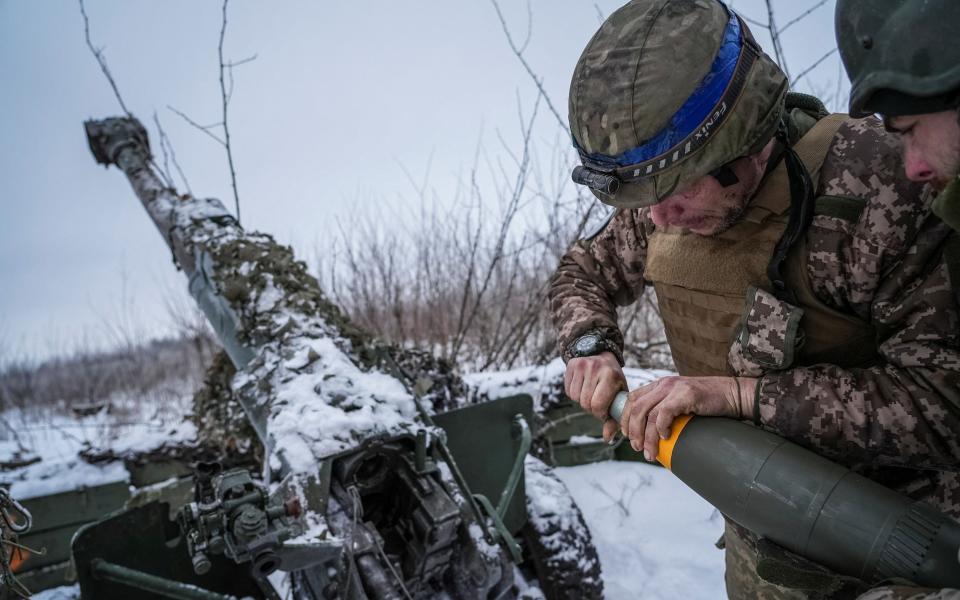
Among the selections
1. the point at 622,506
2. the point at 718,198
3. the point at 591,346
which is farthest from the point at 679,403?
the point at 622,506

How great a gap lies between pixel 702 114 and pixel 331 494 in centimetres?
188

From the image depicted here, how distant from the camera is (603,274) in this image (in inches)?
77.0

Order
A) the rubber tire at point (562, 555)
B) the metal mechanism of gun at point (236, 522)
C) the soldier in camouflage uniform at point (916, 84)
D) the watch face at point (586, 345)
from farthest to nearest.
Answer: the rubber tire at point (562, 555), the metal mechanism of gun at point (236, 522), the watch face at point (586, 345), the soldier in camouflage uniform at point (916, 84)

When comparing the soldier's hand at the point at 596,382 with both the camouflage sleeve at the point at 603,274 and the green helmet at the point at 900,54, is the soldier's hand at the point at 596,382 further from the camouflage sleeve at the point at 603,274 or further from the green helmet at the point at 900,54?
the green helmet at the point at 900,54

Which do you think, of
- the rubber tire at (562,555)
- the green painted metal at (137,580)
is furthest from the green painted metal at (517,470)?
the green painted metal at (137,580)

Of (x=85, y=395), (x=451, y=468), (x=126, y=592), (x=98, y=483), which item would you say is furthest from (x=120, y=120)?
(x=85, y=395)

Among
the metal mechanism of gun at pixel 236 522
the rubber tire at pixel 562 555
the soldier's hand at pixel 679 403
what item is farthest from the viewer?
the rubber tire at pixel 562 555

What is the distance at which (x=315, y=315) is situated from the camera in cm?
318

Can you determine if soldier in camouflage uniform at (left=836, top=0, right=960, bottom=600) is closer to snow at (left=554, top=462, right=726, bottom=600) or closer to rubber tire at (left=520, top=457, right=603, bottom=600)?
rubber tire at (left=520, top=457, right=603, bottom=600)

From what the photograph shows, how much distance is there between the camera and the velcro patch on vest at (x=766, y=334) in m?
1.27

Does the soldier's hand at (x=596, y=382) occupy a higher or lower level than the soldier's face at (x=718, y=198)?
lower

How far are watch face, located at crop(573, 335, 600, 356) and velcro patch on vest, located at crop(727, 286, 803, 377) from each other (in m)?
0.40

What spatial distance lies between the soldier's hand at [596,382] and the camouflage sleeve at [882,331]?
36cm

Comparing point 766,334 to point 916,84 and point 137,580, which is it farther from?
point 137,580
